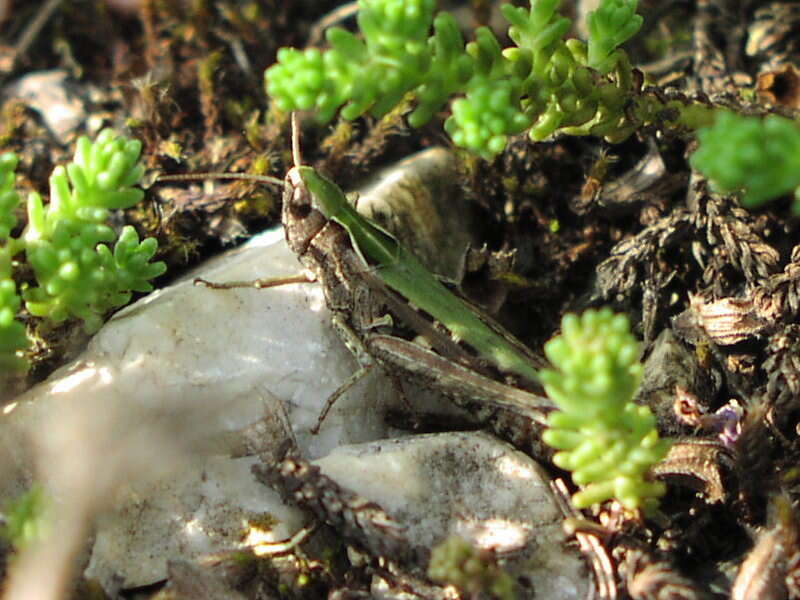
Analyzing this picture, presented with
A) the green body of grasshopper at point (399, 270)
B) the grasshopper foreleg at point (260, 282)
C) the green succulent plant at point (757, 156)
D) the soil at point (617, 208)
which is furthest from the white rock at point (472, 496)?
the green succulent plant at point (757, 156)

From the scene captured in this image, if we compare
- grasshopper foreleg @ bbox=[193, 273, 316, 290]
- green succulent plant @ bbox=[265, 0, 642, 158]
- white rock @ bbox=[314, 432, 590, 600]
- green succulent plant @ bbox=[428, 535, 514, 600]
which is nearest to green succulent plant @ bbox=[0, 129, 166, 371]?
grasshopper foreleg @ bbox=[193, 273, 316, 290]

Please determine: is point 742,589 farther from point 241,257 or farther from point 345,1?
point 345,1

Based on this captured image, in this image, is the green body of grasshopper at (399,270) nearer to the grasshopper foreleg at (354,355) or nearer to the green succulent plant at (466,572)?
the grasshopper foreleg at (354,355)

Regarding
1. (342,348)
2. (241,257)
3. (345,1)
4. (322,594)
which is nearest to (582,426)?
(322,594)

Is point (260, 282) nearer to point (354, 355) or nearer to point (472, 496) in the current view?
point (354, 355)

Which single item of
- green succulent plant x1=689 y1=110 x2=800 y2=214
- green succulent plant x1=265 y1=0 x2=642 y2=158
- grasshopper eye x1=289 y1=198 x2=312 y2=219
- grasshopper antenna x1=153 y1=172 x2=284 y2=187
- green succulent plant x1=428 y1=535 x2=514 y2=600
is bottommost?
green succulent plant x1=428 y1=535 x2=514 y2=600

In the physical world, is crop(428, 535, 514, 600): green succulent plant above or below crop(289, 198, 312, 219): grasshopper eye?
below

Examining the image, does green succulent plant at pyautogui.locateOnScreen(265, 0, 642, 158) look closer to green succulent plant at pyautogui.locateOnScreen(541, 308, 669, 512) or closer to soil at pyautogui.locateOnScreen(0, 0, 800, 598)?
soil at pyautogui.locateOnScreen(0, 0, 800, 598)
